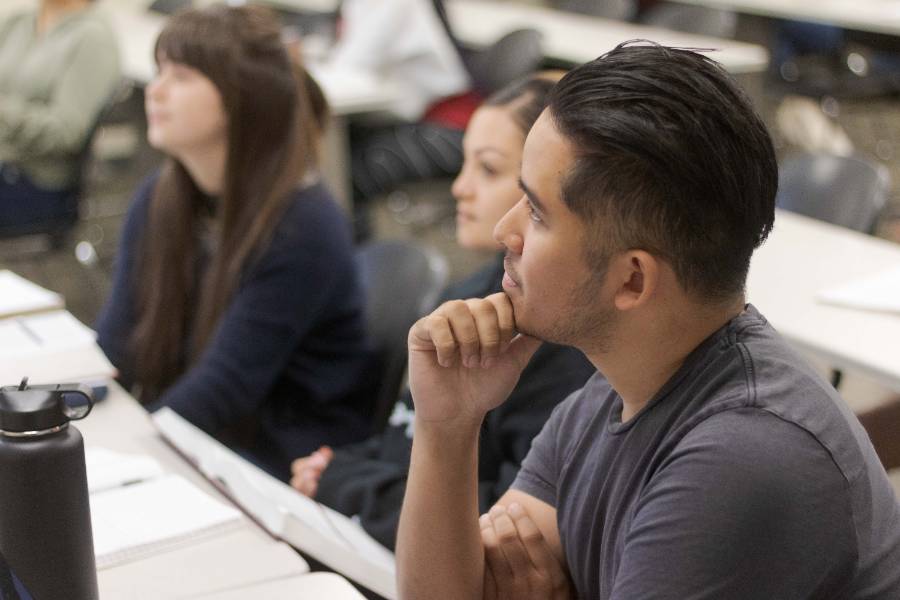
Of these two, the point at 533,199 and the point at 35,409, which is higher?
the point at 533,199

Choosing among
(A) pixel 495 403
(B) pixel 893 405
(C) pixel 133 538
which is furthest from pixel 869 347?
(C) pixel 133 538

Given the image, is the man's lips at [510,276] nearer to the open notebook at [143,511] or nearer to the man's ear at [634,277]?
the man's ear at [634,277]

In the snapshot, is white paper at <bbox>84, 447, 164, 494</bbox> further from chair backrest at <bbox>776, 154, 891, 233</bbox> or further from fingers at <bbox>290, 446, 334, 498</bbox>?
chair backrest at <bbox>776, 154, 891, 233</bbox>

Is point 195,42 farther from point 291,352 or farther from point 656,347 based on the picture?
point 656,347

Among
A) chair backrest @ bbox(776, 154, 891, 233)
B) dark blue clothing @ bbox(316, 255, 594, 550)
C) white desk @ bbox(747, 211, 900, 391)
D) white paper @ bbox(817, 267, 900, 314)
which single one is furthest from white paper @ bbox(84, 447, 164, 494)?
chair backrest @ bbox(776, 154, 891, 233)

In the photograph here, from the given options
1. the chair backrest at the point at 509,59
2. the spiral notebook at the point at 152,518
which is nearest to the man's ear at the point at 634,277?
the spiral notebook at the point at 152,518

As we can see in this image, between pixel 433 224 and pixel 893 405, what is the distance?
3043 mm

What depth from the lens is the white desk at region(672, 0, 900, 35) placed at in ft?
17.9

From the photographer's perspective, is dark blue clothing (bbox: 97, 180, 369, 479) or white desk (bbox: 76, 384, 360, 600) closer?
white desk (bbox: 76, 384, 360, 600)

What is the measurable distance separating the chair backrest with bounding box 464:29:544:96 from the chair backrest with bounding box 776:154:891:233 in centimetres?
173

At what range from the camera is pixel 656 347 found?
1.09m

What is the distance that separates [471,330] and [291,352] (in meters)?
0.99

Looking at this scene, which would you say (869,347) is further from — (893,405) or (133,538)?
(133,538)

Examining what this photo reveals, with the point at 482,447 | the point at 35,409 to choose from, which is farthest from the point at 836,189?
the point at 35,409
